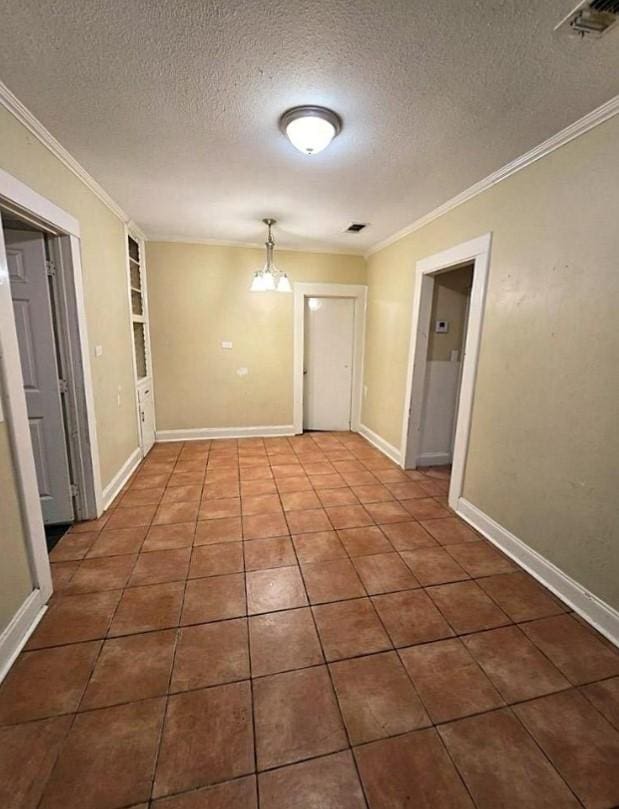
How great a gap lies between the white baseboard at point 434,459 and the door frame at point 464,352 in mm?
131

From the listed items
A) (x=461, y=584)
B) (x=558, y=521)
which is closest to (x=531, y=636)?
(x=461, y=584)

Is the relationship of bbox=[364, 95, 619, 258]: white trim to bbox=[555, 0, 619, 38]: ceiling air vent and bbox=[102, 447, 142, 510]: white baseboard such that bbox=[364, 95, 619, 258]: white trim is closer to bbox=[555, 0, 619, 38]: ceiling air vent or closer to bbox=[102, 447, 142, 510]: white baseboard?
bbox=[555, 0, 619, 38]: ceiling air vent

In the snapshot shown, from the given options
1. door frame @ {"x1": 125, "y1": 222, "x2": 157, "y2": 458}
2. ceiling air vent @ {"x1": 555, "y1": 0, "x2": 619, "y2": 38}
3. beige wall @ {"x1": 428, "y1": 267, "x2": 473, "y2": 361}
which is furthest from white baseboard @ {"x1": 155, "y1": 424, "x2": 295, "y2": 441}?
ceiling air vent @ {"x1": 555, "y1": 0, "x2": 619, "y2": 38}

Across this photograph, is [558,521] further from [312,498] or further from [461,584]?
[312,498]

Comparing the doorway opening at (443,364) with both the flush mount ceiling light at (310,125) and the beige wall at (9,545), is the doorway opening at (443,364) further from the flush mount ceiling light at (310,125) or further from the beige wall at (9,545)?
the beige wall at (9,545)

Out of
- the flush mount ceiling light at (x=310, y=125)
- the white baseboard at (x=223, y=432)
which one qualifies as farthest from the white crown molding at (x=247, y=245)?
the flush mount ceiling light at (x=310, y=125)

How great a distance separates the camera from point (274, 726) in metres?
1.27

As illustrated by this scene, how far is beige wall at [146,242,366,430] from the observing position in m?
4.11

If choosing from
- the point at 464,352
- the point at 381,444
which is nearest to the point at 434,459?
the point at 381,444

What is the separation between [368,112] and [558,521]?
236cm

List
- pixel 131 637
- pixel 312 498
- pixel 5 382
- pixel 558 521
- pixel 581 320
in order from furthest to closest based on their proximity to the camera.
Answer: pixel 312 498 < pixel 558 521 < pixel 581 320 < pixel 131 637 < pixel 5 382

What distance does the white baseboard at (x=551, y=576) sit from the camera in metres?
1.69

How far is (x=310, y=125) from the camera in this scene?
65.8 inches

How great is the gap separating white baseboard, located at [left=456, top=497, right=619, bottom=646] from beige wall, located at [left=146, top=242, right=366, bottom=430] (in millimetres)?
2808
